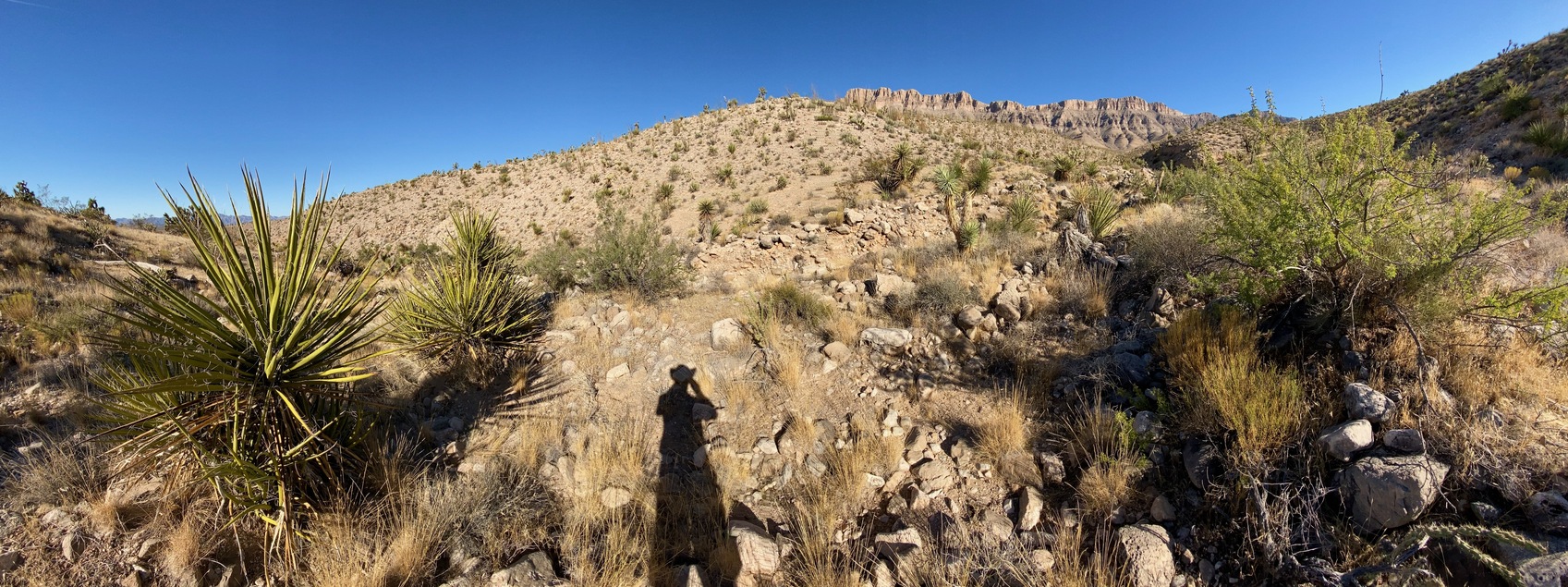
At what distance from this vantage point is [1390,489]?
83.0 inches

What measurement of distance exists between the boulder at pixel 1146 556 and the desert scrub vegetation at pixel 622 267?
555cm

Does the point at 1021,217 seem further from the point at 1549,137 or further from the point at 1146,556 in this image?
the point at 1549,137

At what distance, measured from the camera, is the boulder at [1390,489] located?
2.06 meters

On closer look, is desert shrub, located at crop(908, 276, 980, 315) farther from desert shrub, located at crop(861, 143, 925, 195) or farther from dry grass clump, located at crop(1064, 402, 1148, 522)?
desert shrub, located at crop(861, 143, 925, 195)

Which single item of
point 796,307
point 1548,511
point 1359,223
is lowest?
point 1548,511

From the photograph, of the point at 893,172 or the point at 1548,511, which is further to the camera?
the point at 893,172

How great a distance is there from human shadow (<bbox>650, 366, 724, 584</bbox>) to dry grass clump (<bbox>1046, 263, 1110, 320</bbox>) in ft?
12.9

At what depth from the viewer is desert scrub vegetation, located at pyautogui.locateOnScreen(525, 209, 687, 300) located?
6.83 metres

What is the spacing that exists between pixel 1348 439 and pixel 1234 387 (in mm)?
492

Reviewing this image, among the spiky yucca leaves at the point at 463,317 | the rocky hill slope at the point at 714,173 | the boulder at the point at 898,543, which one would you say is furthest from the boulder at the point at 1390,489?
the rocky hill slope at the point at 714,173

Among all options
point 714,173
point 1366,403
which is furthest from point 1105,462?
point 714,173

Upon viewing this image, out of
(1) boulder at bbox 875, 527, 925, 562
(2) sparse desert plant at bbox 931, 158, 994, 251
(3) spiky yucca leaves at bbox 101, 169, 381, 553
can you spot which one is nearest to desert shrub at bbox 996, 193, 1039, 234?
(2) sparse desert plant at bbox 931, 158, 994, 251

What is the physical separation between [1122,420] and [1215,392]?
50 centimetres

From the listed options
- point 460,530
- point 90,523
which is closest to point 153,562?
point 90,523
